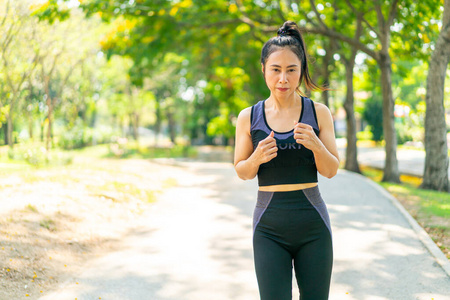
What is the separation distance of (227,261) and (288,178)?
138 inches

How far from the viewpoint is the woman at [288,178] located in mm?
2676

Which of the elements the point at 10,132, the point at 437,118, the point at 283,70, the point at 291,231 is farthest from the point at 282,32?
the point at 10,132

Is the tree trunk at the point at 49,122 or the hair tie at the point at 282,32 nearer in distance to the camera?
the hair tie at the point at 282,32

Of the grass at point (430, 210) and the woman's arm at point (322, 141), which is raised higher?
the woman's arm at point (322, 141)

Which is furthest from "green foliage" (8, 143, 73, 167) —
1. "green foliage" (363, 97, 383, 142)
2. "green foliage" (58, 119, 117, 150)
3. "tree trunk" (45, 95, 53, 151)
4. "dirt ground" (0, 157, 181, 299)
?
"green foliage" (363, 97, 383, 142)

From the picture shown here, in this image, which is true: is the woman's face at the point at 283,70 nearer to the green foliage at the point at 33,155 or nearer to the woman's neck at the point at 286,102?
the woman's neck at the point at 286,102

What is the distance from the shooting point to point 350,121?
19.0 m

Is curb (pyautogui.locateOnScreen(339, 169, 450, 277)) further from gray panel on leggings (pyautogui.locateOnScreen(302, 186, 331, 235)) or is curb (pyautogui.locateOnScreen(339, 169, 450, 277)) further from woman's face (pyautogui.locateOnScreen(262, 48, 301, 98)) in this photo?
woman's face (pyautogui.locateOnScreen(262, 48, 301, 98))

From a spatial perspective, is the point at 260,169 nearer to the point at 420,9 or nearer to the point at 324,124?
the point at 324,124

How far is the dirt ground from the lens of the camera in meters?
5.39

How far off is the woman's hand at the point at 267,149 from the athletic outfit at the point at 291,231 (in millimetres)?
106

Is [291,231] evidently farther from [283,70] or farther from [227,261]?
[227,261]

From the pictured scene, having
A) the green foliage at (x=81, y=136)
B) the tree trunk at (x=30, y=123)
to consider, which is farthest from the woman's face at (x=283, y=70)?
the green foliage at (x=81, y=136)

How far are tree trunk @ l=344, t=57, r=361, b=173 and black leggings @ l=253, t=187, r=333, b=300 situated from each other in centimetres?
1626
